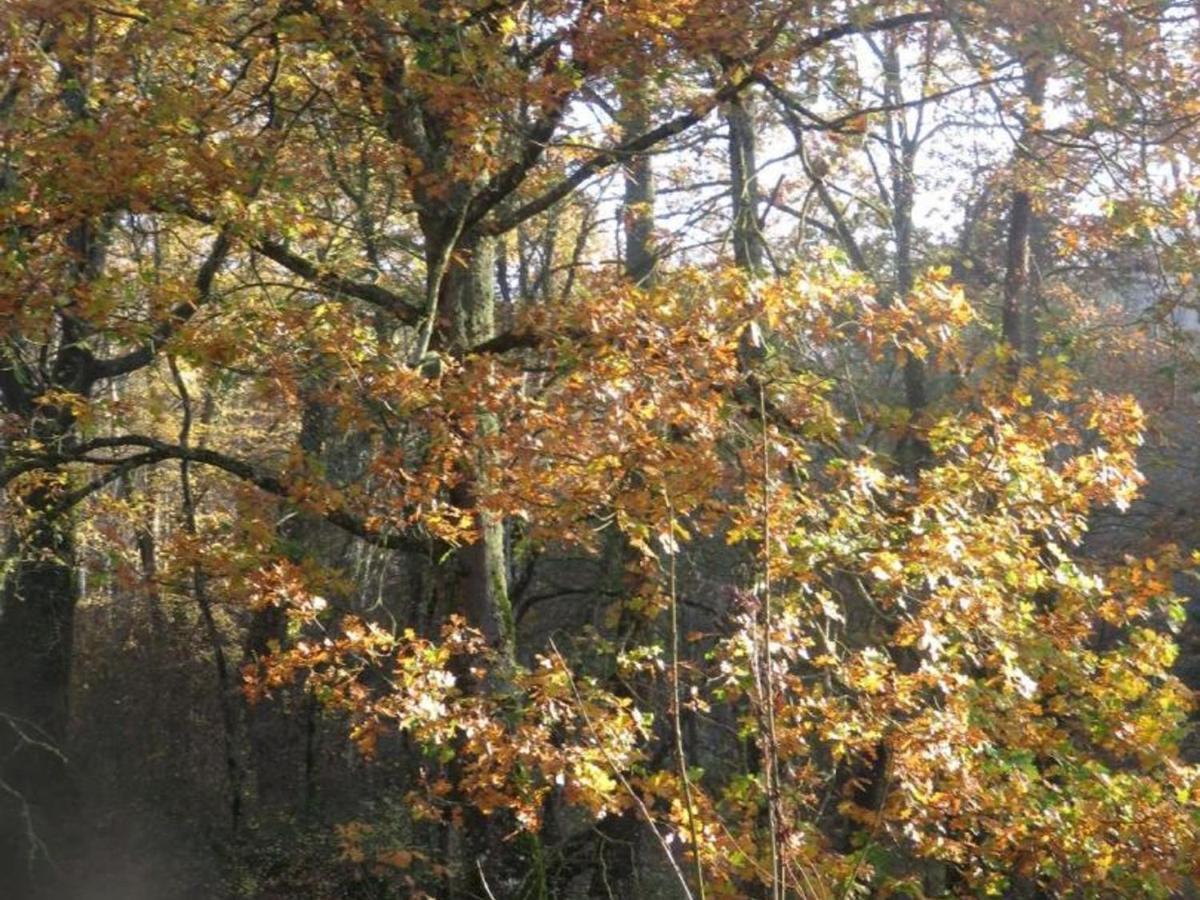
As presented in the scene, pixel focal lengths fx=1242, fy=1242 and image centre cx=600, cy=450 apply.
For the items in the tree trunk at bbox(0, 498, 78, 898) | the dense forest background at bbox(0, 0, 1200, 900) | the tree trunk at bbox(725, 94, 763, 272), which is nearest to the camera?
the dense forest background at bbox(0, 0, 1200, 900)

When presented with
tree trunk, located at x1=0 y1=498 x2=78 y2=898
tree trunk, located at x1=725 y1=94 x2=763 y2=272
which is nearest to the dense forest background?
tree trunk, located at x1=725 y1=94 x2=763 y2=272

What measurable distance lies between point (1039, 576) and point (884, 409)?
1502 mm

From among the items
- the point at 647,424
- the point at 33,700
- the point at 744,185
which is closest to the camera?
the point at 647,424

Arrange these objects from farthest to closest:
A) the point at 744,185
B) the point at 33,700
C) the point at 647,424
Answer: the point at 33,700
the point at 744,185
the point at 647,424

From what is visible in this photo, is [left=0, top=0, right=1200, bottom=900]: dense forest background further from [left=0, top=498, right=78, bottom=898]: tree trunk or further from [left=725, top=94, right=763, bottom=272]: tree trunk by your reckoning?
[left=0, top=498, right=78, bottom=898]: tree trunk

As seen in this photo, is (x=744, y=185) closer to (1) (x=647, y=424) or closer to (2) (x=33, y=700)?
(1) (x=647, y=424)

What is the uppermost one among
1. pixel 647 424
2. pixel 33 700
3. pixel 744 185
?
pixel 744 185

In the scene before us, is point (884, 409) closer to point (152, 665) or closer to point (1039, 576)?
point (1039, 576)

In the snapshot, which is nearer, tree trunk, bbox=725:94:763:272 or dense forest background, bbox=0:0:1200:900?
dense forest background, bbox=0:0:1200:900

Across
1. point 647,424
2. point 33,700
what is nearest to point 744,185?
point 647,424

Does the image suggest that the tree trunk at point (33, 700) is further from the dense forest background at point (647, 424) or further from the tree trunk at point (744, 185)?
the tree trunk at point (744, 185)

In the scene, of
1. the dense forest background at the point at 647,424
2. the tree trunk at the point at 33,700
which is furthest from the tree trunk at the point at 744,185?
the tree trunk at the point at 33,700

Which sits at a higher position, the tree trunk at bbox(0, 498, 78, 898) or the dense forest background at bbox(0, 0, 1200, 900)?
the dense forest background at bbox(0, 0, 1200, 900)

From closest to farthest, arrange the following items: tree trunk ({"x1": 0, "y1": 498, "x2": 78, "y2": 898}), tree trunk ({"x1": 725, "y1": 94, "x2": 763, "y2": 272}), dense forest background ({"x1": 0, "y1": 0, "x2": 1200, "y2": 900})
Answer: dense forest background ({"x1": 0, "y1": 0, "x2": 1200, "y2": 900})
tree trunk ({"x1": 725, "y1": 94, "x2": 763, "y2": 272})
tree trunk ({"x1": 0, "y1": 498, "x2": 78, "y2": 898})
